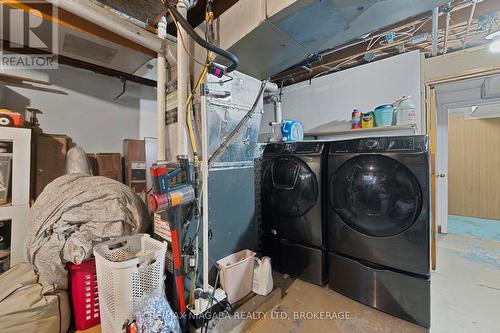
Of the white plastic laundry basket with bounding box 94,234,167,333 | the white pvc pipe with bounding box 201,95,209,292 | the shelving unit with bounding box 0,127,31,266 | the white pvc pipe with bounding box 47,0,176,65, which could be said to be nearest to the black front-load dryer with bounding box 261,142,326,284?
the white pvc pipe with bounding box 201,95,209,292

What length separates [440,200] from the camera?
3.42m

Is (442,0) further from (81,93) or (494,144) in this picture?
(494,144)

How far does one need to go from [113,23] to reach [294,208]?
1922 millimetres

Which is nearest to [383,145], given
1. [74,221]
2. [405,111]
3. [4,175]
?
[405,111]

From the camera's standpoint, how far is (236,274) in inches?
60.9

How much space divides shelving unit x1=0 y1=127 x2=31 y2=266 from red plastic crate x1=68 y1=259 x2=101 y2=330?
0.82 meters

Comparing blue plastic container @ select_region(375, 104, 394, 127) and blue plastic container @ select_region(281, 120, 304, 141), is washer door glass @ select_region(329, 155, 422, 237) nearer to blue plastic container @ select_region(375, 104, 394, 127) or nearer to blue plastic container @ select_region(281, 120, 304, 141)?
blue plastic container @ select_region(281, 120, 304, 141)

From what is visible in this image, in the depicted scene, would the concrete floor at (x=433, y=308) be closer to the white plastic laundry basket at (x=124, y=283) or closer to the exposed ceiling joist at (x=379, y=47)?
the white plastic laundry basket at (x=124, y=283)

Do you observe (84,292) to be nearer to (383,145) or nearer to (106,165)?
(106,165)

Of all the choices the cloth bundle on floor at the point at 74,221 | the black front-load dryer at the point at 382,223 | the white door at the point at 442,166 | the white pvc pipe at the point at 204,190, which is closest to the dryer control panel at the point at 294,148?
the black front-load dryer at the point at 382,223

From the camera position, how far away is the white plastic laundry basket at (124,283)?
3.76 ft

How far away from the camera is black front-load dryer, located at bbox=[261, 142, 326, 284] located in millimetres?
1793

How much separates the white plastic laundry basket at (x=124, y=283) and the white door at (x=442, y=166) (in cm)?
414

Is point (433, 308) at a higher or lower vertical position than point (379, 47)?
lower
